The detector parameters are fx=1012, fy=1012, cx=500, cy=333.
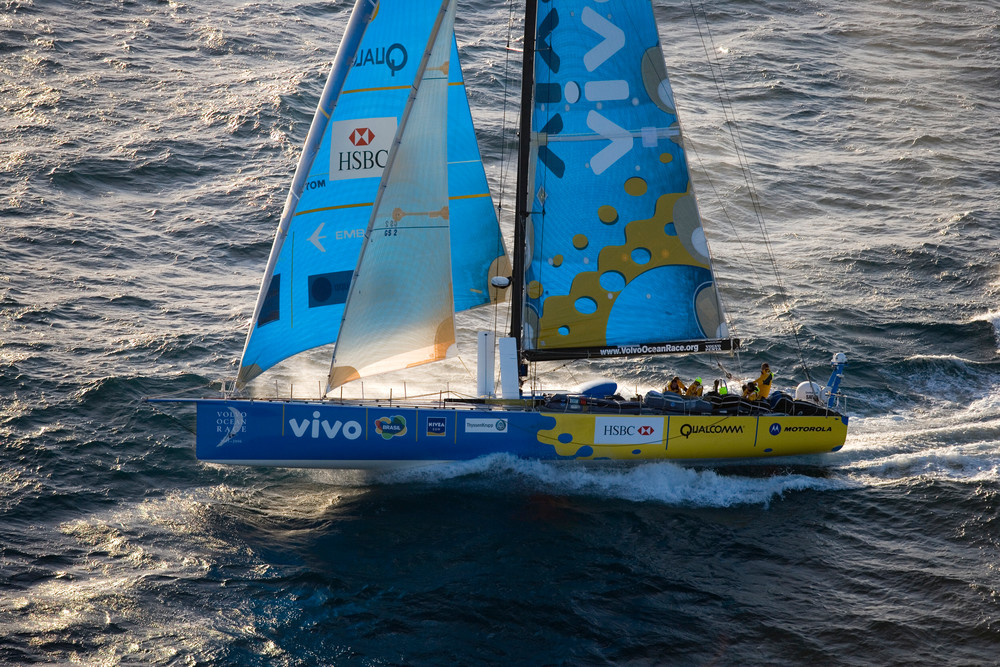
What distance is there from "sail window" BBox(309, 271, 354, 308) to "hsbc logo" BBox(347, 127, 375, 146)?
3.07 metres

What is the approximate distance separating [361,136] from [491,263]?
4.41 metres

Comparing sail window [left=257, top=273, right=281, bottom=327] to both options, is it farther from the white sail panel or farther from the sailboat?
the white sail panel

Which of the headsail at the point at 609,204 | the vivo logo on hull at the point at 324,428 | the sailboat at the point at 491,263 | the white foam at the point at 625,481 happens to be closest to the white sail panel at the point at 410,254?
the sailboat at the point at 491,263

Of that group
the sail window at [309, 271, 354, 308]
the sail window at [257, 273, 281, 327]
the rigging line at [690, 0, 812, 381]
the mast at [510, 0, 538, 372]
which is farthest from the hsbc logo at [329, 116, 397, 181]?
the rigging line at [690, 0, 812, 381]

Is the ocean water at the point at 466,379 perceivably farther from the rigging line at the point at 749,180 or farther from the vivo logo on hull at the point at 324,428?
the vivo logo on hull at the point at 324,428

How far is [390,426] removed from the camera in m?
24.2

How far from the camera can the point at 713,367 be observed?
32156 millimetres

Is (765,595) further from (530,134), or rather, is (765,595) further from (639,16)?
(639,16)

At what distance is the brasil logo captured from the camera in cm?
2416

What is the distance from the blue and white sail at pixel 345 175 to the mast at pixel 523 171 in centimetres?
99

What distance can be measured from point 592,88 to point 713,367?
11421 millimetres

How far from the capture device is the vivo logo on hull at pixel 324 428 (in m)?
23.9

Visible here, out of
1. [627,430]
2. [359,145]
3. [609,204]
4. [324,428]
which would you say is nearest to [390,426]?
[324,428]

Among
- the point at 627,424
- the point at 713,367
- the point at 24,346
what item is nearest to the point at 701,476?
the point at 627,424
